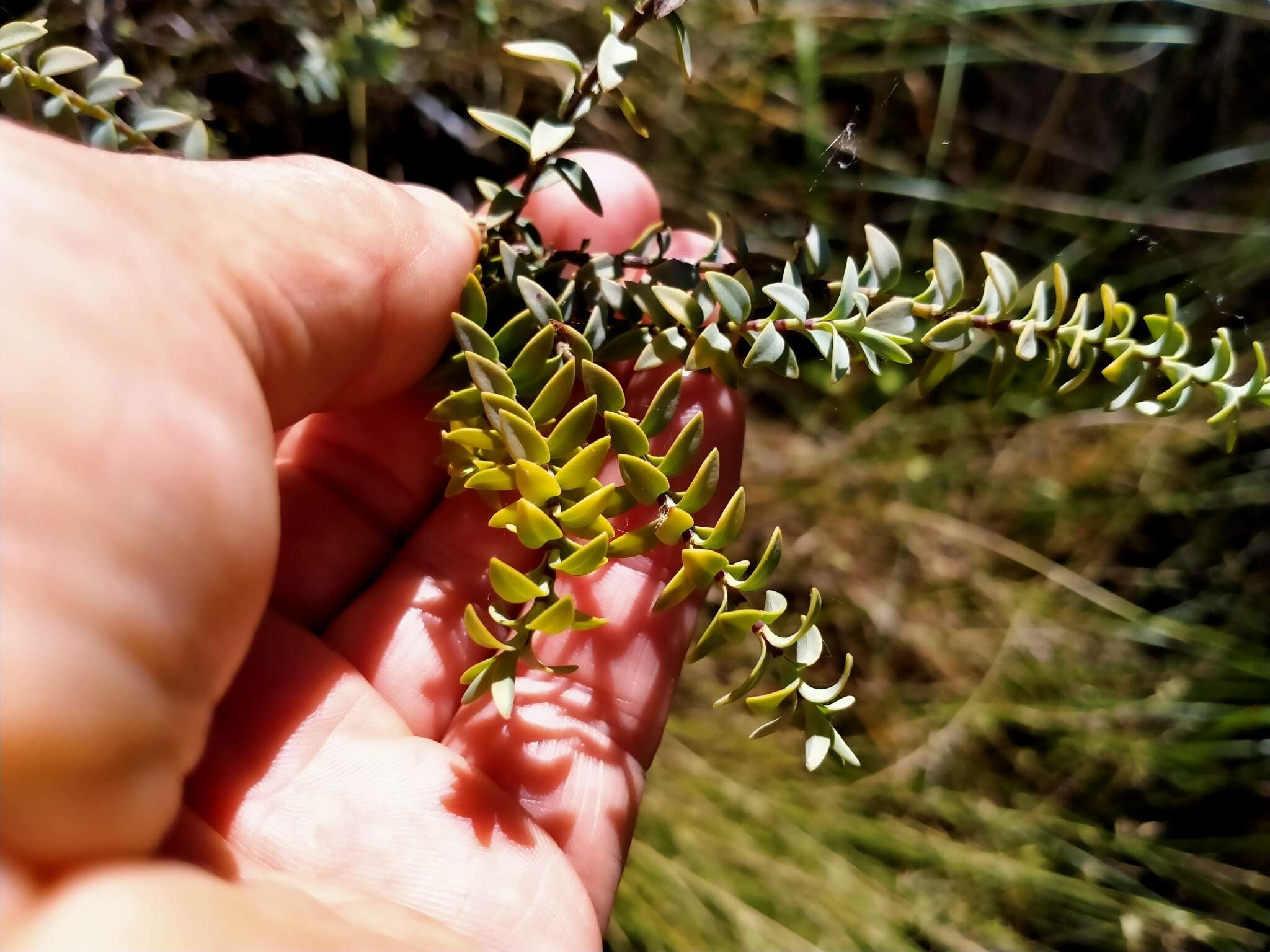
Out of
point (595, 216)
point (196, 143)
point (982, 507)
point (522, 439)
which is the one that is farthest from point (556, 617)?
point (982, 507)

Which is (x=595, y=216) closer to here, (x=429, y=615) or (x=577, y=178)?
(x=577, y=178)

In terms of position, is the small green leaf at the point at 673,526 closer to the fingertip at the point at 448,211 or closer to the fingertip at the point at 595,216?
the fingertip at the point at 448,211

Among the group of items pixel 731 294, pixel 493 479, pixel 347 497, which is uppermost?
pixel 731 294

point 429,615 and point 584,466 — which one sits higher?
point 584,466

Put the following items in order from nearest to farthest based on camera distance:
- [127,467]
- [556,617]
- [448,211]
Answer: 1. [127,467]
2. [556,617]
3. [448,211]

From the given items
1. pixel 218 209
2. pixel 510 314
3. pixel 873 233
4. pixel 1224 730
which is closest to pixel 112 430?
pixel 218 209

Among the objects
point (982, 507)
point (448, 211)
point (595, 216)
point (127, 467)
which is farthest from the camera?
point (982, 507)

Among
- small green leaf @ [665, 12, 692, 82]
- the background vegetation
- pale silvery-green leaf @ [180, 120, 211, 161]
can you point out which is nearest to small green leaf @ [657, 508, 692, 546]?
small green leaf @ [665, 12, 692, 82]

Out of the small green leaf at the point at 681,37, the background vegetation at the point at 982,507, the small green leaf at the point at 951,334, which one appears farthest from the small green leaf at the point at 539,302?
the background vegetation at the point at 982,507
